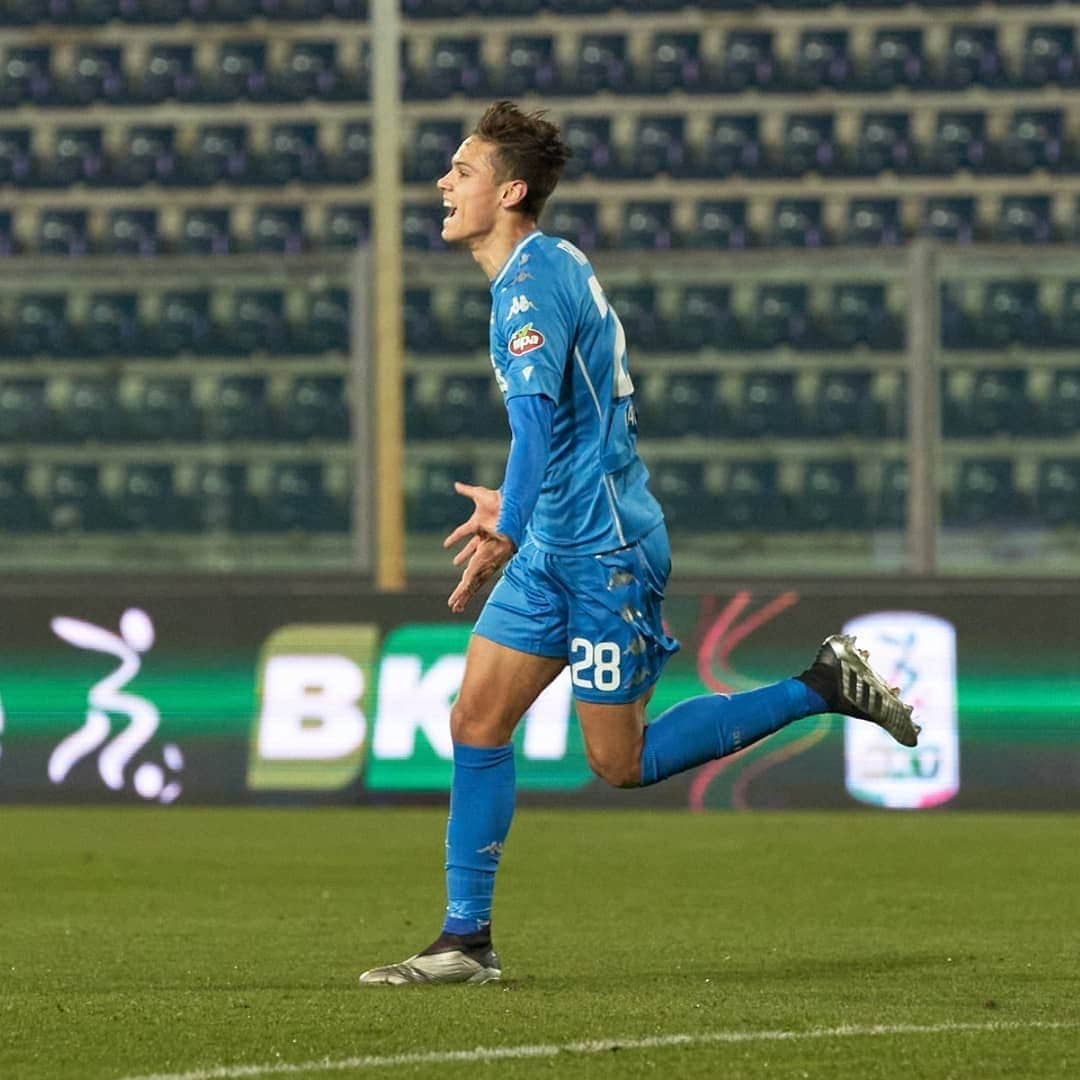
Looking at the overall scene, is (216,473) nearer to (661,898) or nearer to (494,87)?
(661,898)

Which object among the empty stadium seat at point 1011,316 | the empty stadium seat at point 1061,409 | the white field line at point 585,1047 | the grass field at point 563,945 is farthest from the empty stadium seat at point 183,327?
the white field line at point 585,1047

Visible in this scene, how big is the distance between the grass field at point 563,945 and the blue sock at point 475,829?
0.21 metres

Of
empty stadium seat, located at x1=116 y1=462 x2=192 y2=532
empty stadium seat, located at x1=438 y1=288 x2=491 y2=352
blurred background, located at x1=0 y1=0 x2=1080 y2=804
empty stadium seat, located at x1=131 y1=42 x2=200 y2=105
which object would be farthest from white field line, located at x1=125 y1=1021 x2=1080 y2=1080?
empty stadium seat, located at x1=131 y1=42 x2=200 y2=105

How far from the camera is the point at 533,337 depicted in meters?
5.28

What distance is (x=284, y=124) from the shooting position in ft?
76.1

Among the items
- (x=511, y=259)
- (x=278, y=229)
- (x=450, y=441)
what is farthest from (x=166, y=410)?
(x=278, y=229)

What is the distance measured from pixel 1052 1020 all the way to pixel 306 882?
4.13 m

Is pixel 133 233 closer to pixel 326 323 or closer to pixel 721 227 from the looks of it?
pixel 721 227

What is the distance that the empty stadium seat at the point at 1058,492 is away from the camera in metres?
12.9

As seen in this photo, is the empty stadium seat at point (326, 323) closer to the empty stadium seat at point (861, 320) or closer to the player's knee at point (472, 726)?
the empty stadium seat at point (861, 320)

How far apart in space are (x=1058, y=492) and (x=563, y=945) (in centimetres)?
745

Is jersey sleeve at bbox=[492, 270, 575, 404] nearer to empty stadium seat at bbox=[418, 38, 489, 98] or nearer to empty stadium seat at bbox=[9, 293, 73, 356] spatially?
empty stadium seat at bbox=[9, 293, 73, 356]

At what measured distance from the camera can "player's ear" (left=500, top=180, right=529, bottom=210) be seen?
5.56m

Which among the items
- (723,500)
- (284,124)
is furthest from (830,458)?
(284,124)
